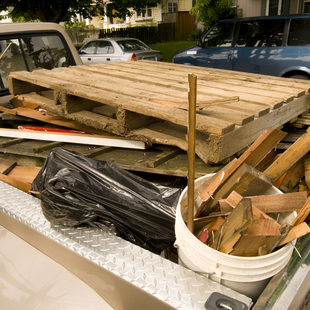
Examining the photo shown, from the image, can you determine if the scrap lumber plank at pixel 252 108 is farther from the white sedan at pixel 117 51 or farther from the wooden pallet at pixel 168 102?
the white sedan at pixel 117 51

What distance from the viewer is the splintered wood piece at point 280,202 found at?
4.63 ft

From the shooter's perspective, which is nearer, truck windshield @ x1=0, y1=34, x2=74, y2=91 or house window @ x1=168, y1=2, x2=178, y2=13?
truck windshield @ x1=0, y1=34, x2=74, y2=91

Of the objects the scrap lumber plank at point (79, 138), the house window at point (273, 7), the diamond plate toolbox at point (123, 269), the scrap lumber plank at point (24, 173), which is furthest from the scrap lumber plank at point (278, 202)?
the house window at point (273, 7)

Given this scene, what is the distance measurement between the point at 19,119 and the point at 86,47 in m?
10.2

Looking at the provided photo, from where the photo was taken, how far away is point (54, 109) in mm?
2828

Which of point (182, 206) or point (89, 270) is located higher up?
point (182, 206)

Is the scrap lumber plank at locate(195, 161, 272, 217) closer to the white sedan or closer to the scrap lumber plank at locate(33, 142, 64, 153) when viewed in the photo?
the scrap lumber plank at locate(33, 142, 64, 153)

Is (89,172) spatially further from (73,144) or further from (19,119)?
(19,119)

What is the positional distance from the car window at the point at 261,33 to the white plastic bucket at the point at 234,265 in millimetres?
7386

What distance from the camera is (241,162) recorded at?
1.67 metres

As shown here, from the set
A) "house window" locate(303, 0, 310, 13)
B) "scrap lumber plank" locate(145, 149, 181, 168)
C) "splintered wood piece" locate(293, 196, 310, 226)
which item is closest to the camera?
"splintered wood piece" locate(293, 196, 310, 226)

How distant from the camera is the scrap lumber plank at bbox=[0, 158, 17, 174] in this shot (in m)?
2.71

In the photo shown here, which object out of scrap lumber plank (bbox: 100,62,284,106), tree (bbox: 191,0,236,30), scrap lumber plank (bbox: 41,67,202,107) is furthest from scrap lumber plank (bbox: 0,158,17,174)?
tree (bbox: 191,0,236,30)

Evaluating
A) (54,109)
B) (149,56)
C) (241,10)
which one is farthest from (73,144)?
(241,10)
